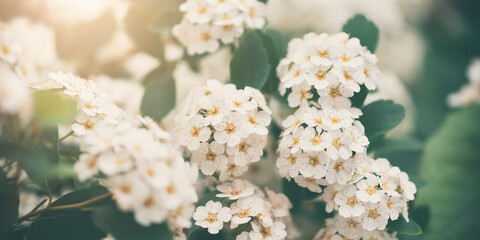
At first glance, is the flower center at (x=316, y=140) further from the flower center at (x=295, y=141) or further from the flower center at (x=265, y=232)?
the flower center at (x=265, y=232)

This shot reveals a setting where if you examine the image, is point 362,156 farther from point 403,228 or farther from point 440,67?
point 440,67

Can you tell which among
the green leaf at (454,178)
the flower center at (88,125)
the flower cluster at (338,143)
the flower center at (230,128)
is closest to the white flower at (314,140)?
the flower cluster at (338,143)

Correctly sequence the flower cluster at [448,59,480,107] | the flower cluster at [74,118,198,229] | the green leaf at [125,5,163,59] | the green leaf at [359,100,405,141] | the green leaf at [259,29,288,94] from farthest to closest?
the flower cluster at [448,59,480,107]
the green leaf at [125,5,163,59]
the green leaf at [259,29,288,94]
the green leaf at [359,100,405,141]
the flower cluster at [74,118,198,229]

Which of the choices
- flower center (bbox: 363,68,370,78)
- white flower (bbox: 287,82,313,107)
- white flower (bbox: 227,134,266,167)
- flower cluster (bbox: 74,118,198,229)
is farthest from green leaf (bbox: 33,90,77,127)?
Answer: flower center (bbox: 363,68,370,78)

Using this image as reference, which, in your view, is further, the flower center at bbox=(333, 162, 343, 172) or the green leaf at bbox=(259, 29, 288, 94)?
the green leaf at bbox=(259, 29, 288, 94)

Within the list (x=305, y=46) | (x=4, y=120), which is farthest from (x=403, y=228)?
(x=4, y=120)

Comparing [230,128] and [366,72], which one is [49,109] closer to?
[230,128]

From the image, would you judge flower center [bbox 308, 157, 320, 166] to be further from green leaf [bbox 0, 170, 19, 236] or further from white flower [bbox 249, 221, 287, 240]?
green leaf [bbox 0, 170, 19, 236]
